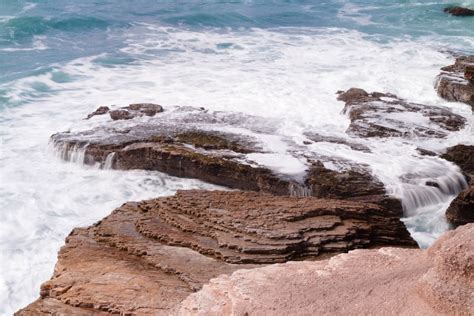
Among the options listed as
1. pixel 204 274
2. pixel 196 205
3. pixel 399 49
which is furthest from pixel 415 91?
pixel 204 274

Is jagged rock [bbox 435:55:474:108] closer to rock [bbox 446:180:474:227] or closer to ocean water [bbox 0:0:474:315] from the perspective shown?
ocean water [bbox 0:0:474:315]

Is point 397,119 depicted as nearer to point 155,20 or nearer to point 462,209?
A: point 462,209

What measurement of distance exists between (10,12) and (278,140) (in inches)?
1042

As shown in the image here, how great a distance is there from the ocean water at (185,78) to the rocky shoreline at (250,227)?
1.73ft

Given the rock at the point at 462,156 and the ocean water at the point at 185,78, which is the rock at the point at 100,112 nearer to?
the ocean water at the point at 185,78

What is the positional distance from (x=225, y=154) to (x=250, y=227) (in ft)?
12.5

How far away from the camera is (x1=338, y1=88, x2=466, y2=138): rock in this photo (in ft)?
41.9

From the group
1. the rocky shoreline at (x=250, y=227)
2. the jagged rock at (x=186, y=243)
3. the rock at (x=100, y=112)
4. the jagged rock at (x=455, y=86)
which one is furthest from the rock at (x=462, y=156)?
the rock at (x=100, y=112)

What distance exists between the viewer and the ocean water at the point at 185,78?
10.3m

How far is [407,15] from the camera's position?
109ft

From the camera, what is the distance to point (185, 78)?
1992 cm

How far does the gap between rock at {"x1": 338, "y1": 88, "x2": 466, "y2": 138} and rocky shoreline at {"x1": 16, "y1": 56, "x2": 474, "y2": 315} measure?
49 mm

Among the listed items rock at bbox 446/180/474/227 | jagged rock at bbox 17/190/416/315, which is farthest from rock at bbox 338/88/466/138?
jagged rock at bbox 17/190/416/315

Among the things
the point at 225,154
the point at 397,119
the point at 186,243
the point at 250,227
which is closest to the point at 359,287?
the point at 250,227
